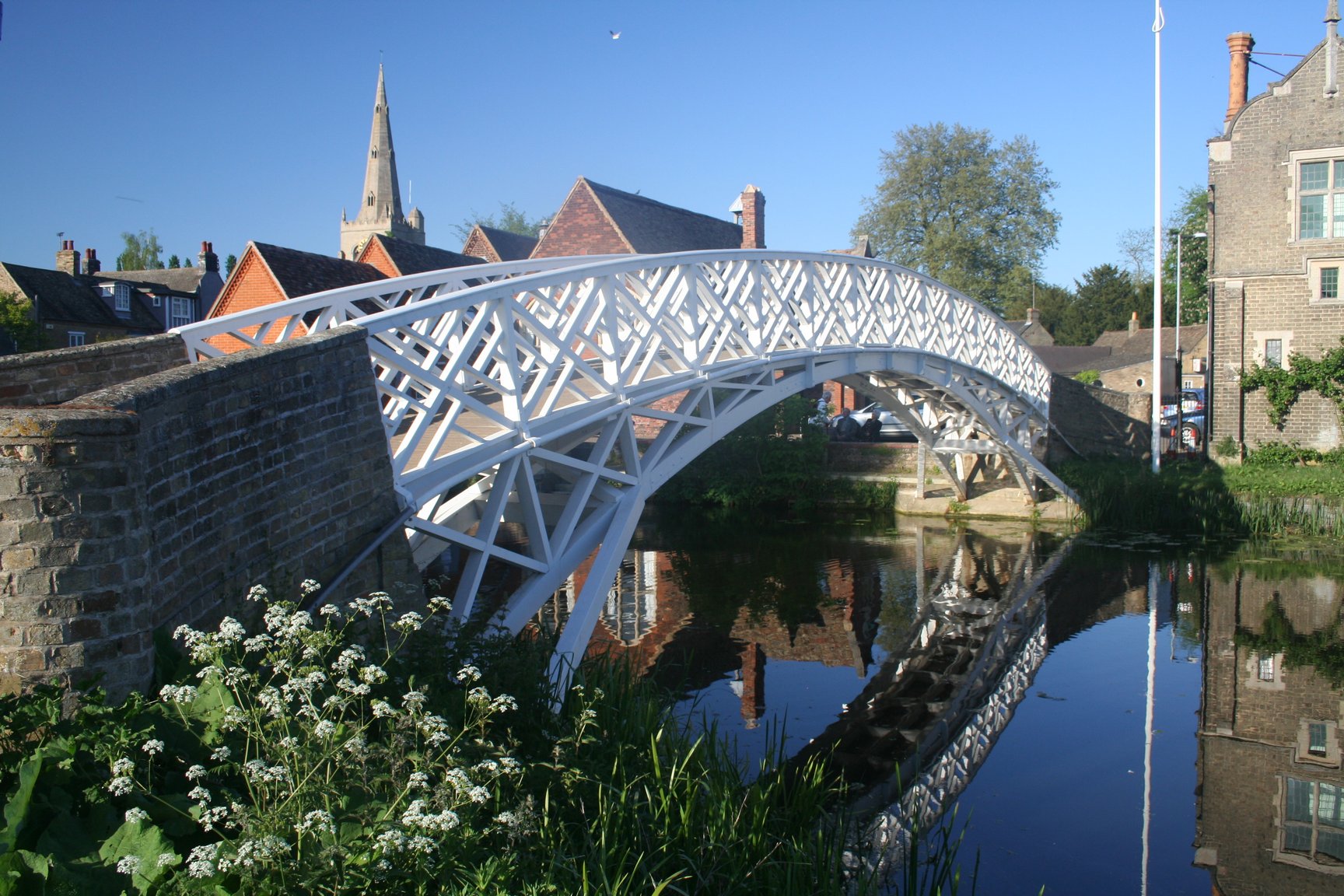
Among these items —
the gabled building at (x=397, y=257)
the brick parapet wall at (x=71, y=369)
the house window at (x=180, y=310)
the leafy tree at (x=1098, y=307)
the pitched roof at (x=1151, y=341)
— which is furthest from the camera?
A: the leafy tree at (x=1098, y=307)

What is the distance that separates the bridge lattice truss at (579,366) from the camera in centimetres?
785

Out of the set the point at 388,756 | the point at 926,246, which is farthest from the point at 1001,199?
the point at 388,756

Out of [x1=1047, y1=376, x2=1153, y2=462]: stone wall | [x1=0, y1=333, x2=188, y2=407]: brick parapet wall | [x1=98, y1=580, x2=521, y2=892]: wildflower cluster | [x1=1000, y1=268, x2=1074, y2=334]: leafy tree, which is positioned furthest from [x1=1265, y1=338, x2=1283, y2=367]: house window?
[x1=1000, y1=268, x2=1074, y2=334]: leafy tree

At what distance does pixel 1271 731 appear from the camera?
10.7 m

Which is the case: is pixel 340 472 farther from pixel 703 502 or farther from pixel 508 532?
pixel 703 502

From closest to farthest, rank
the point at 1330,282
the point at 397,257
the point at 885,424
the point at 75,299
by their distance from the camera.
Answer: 1. the point at 1330,282
2. the point at 397,257
3. the point at 885,424
4. the point at 75,299

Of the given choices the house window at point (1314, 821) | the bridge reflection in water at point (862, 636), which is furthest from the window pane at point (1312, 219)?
the house window at point (1314, 821)

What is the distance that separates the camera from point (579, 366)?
9188mm

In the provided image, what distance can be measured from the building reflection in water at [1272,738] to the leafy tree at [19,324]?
33303 millimetres

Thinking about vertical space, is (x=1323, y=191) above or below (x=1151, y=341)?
above

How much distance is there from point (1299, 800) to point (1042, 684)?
3785 mm

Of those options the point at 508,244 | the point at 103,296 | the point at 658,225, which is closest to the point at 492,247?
the point at 508,244

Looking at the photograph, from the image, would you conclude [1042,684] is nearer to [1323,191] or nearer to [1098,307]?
[1323,191]

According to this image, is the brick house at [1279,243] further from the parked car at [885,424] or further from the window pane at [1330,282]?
the parked car at [885,424]
